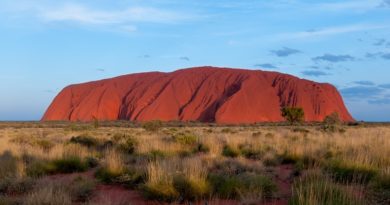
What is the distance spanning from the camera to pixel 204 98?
9500cm

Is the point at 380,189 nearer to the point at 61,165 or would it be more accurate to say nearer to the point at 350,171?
the point at 350,171

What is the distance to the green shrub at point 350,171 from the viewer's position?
807 centimetres

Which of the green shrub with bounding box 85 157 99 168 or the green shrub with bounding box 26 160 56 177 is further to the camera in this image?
the green shrub with bounding box 85 157 99 168

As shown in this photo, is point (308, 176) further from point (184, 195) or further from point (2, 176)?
point (2, 176)

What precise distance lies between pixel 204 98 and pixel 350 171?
284 feet

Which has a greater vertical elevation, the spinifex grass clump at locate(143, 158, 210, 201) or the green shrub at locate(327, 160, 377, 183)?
the green shrub at locate(327, 160, 377, 183)

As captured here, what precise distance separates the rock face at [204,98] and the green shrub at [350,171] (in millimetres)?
74806

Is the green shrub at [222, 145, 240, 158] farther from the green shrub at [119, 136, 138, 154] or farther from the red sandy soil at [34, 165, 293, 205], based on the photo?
the red sandy soil at [34, 165, 293, 205]

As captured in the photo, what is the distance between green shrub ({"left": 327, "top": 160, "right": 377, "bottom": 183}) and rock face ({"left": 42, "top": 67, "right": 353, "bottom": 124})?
245 feet

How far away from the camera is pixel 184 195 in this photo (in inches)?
284

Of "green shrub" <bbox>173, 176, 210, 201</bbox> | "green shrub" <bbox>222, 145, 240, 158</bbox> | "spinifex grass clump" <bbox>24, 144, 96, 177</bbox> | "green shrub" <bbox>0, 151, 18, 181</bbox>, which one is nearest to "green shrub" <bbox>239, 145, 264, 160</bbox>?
"green shrub" <bbox>222, 145, 240, 158</bbox>

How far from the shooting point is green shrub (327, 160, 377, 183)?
8067 millimetres

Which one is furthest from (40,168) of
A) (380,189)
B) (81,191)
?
(380,189)

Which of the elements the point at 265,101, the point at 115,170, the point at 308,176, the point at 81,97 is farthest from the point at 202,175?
the point at 81,97
